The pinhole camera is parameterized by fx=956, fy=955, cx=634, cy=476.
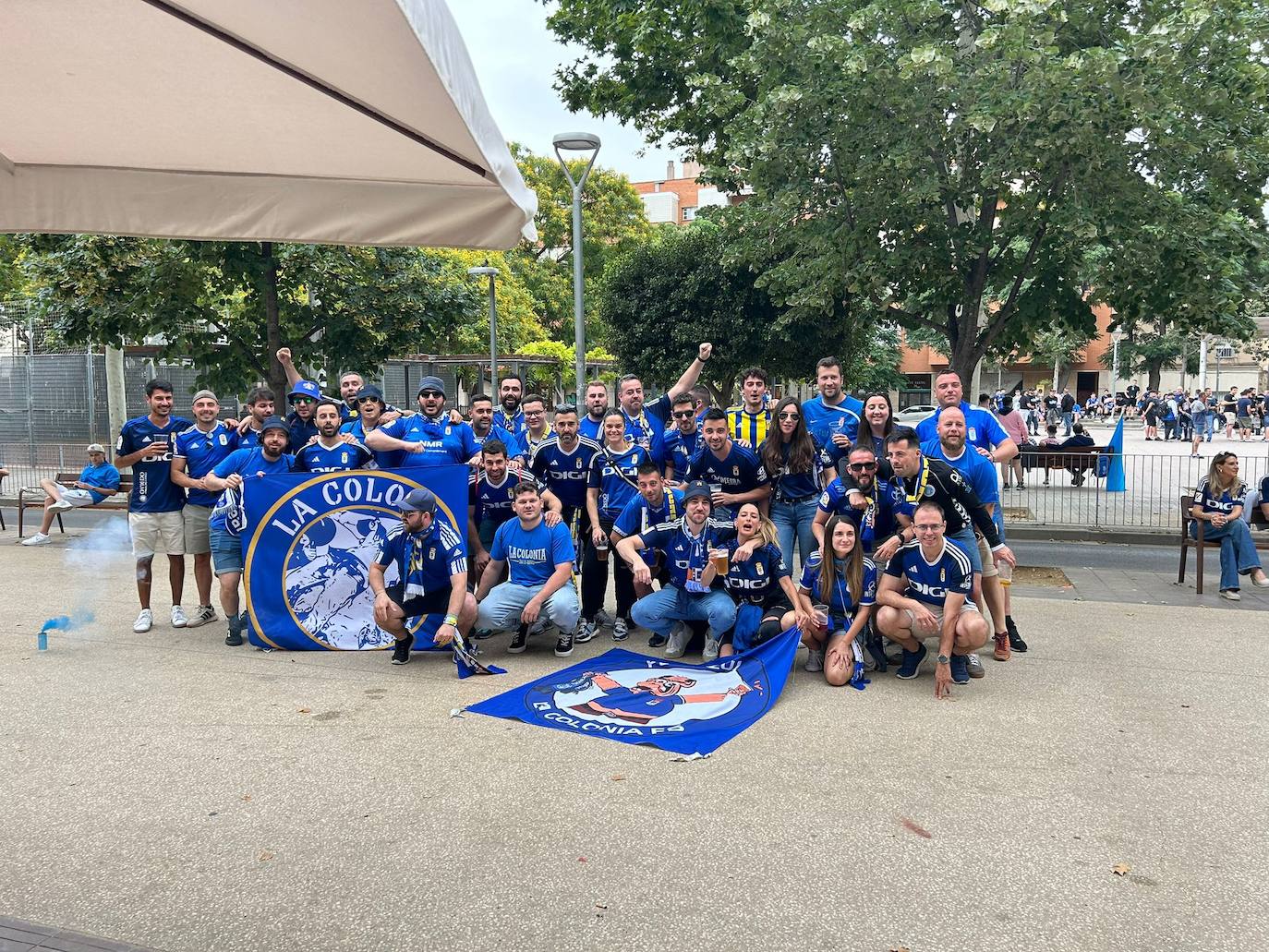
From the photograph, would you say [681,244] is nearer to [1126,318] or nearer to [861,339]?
[861,339]

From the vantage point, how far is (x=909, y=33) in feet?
34.6

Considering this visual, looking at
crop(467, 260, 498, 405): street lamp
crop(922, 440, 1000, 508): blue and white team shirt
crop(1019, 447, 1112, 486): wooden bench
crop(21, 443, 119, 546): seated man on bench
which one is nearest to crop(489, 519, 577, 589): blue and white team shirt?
crop(922, 440, 1000, 508): blue and white team shirt

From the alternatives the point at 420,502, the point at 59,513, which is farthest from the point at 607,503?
the point at 59,513

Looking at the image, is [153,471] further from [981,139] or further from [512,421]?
[981,139]

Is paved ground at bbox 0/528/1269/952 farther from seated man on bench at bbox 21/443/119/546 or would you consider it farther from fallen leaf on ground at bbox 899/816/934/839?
seated man on bench at bbox 21/443/119/546

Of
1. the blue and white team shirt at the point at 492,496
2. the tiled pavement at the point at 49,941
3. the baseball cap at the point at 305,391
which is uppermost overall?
the baseball cap at the point at 305,391

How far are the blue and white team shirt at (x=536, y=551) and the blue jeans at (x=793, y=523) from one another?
1.62m

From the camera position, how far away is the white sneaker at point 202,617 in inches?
298

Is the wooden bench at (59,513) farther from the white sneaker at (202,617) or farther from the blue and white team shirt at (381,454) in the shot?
the blue and white team shirt at (381,454)

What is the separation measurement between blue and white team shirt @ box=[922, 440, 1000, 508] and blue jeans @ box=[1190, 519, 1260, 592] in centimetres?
370

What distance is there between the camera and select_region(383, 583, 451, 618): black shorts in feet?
21.1

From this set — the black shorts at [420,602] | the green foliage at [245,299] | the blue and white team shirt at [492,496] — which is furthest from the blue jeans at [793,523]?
the green foliage at [245,299]

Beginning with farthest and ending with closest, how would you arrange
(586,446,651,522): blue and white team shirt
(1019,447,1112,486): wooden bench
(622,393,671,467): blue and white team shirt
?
(1019,447,1112,486): wooden bench → (622,393,671,467): blue and white team shirt → (586,446,651,522): blue and white team shirt

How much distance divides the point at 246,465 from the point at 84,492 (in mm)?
6815
